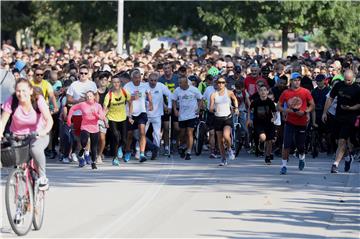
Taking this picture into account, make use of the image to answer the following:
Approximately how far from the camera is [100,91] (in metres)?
22.0

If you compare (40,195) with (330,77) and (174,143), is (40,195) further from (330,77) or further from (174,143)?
(330,77)

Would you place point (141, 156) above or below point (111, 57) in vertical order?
below

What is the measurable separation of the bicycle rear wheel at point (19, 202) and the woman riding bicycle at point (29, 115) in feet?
0.92

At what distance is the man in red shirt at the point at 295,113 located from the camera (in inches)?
775

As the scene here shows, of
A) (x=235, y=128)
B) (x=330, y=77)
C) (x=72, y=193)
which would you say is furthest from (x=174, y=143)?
(x=72, y=193)

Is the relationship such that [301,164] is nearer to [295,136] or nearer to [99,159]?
[295,136]

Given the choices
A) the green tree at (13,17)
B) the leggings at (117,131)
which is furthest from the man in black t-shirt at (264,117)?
the green tree at (13,17)

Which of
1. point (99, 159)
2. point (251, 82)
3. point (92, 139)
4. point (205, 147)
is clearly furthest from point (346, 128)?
point (205, 147)

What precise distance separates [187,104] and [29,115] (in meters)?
10.4

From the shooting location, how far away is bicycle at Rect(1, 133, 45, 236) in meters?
12.2

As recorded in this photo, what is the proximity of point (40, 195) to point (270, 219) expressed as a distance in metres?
2.88

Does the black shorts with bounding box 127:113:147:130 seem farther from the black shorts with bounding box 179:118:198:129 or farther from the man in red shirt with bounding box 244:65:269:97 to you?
the man in red shirt with bounding box 244:65:269:97

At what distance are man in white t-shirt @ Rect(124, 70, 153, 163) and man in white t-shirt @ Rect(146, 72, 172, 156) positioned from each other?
1.06 feet

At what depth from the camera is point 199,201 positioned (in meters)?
15.8
